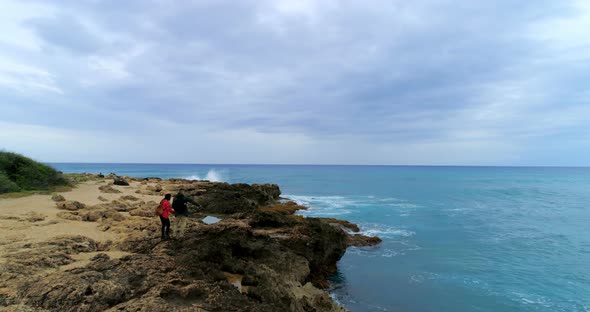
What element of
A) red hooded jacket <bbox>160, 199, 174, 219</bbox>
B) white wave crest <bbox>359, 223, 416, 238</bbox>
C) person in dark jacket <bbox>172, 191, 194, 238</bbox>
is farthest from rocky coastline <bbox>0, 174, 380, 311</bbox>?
white wave crest <bbox>359, 223, 416, 238</bbox>

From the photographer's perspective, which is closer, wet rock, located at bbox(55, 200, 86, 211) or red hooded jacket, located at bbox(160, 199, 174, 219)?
red hooded jacket, located at bbox(160, 199, 174, 219)

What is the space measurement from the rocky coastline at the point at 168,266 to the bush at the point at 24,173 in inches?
338

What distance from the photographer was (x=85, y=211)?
15.7 meters

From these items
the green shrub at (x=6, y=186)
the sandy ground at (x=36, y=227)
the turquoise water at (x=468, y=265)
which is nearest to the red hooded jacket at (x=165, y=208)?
the sandy ground at (x=36, y=227)

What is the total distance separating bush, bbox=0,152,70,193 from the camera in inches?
898

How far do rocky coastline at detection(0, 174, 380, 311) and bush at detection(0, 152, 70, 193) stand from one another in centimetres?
859

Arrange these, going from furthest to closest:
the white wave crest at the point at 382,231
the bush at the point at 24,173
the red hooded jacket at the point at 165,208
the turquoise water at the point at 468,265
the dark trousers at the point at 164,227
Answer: the white wave crest at the point at 382,231 → the bush at the point at 24,173 → the turquoise water at the point at 468,265 → the dark trousers at the point at 164,227 → the red hooded jacket at the point at 165,208

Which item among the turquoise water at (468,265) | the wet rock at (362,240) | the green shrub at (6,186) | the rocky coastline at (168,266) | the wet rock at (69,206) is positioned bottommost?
the turquoise water at (468,265)

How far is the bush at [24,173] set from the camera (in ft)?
74.8

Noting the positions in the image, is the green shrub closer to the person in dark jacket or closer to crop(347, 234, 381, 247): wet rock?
the person in dark jacket

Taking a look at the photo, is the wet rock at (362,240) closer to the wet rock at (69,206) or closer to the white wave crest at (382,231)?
the white wave crest at (382,231)

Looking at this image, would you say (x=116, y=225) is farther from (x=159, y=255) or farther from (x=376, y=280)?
(x=376, y=280)

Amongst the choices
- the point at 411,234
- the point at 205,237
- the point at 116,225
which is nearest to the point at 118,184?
the point at 116,225

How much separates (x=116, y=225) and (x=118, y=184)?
68.5ft
